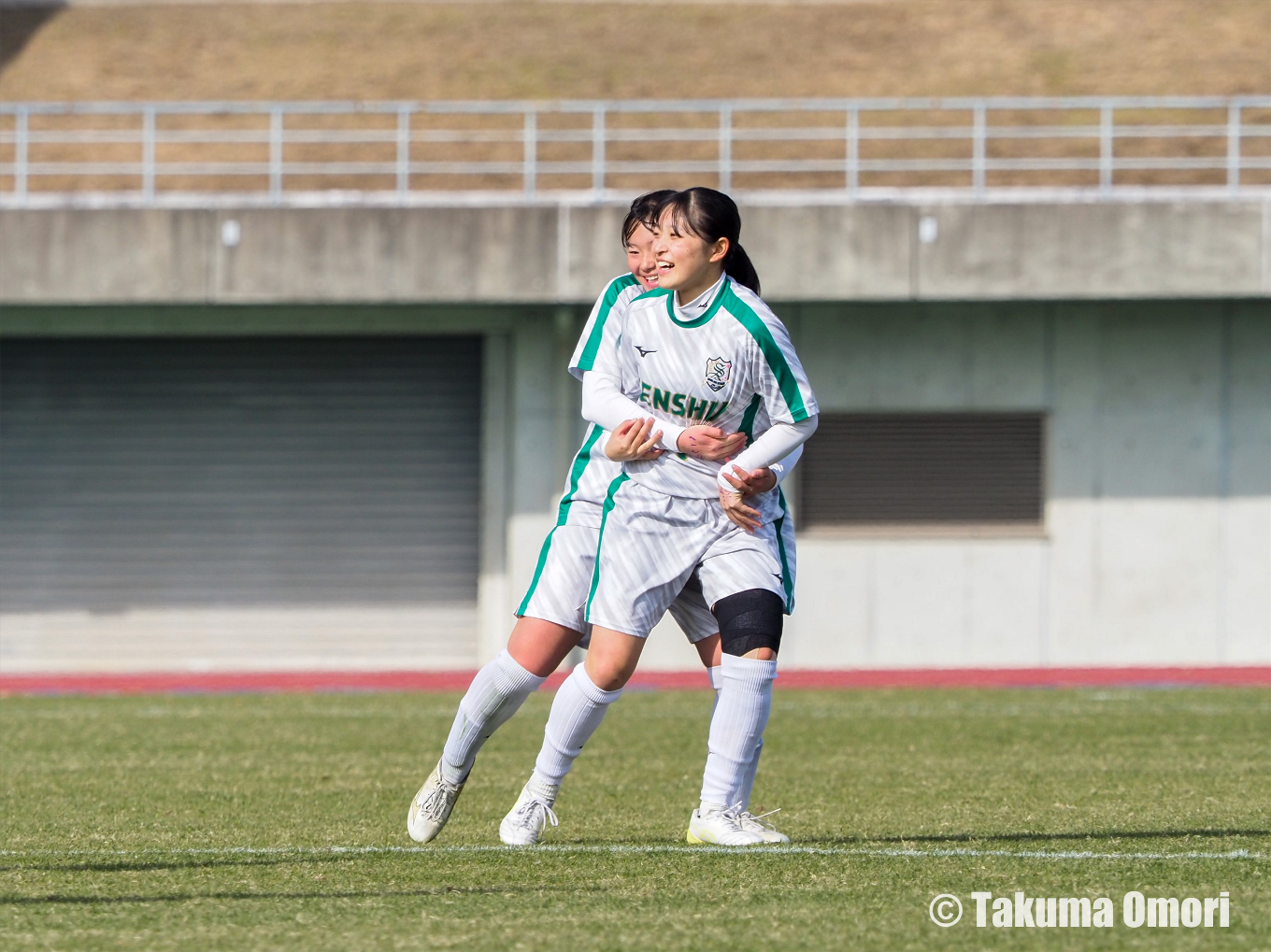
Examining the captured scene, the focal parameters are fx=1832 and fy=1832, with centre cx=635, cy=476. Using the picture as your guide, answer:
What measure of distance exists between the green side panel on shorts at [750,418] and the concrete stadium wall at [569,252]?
10.9m

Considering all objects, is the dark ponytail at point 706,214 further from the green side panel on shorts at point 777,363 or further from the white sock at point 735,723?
the white sock at point 735,723

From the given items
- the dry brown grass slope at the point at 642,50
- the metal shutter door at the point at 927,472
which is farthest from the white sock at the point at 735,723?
the dry brown grass slope at the point at 642,50

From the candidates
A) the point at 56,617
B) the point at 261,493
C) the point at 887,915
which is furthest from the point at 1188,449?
the point at 887,915

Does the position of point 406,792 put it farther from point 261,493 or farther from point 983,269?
point 261,493

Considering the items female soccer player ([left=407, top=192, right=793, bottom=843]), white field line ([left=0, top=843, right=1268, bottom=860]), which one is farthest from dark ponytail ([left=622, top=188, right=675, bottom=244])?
white field line ([left=0, top=843, right=1268, bottom=860])

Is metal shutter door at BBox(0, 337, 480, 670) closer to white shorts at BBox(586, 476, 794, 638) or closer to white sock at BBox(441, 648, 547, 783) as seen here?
white sock at BBox(441, 648, 547, 783)

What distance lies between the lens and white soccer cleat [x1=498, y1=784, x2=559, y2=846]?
18.0 feet

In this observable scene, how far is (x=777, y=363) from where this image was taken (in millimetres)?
5375

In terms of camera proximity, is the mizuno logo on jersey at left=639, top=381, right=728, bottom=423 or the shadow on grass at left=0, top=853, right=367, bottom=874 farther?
the mizuno logo on jersey at left=639, top=381, right=728, bottom=423

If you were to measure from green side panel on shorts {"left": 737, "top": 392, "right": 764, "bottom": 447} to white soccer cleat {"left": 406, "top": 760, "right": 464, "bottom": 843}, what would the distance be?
4.52 ft

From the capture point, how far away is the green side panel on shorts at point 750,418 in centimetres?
547

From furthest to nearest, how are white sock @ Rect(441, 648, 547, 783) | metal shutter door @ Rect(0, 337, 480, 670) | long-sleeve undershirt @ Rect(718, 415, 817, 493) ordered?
metal shutter door @ Rect(0, 337, 480, 670)
white sock @ Rect(441, 648, 547, 783)
long-sleeve undershirt @ Rect(718, 415, 817, 493)

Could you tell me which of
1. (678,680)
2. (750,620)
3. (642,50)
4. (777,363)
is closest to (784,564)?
(750,620)

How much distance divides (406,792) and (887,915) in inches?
133
